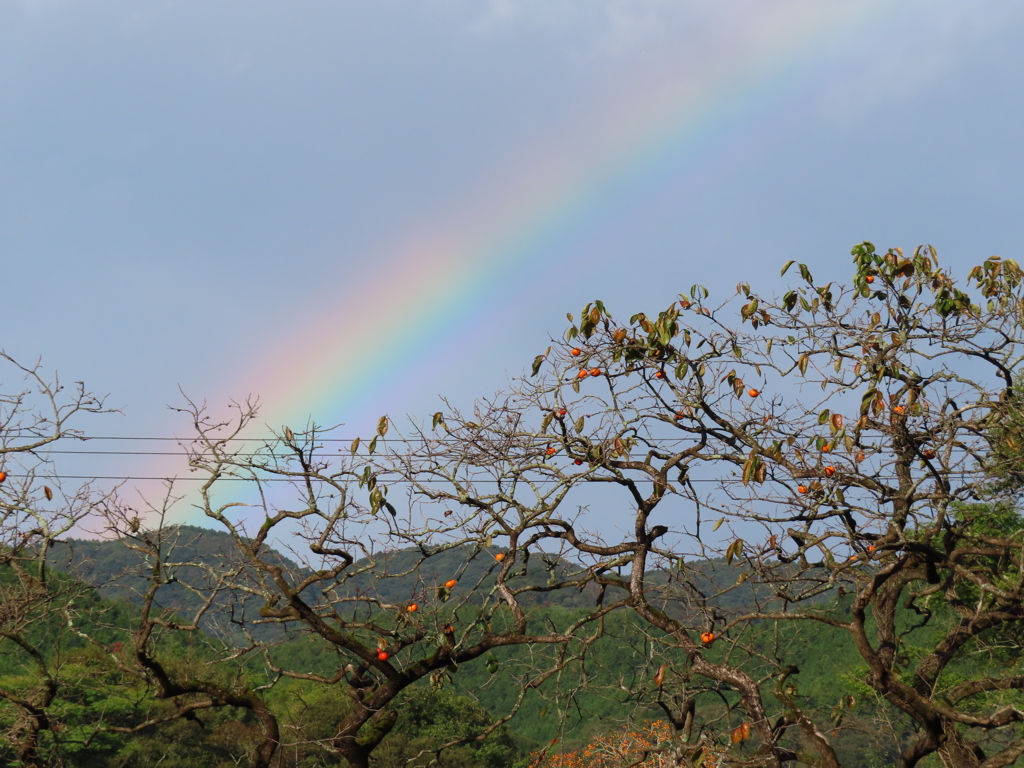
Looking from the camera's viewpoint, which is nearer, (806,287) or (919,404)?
(919,404)

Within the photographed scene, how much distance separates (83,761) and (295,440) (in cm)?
866

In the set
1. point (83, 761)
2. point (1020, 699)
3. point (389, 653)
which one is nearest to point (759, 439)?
point (389, 653)

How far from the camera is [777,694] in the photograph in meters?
5.20

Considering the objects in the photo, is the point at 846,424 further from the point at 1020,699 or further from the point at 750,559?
the point at 1020,699

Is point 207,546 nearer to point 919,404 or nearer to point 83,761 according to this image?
point 83,761

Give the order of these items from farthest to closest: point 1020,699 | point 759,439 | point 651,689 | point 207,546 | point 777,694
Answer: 1. point 207,546
2. point 1020,699
3. point 651,689
4. point 759,439
5. point 777,694

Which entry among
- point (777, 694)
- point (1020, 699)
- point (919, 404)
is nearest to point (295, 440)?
point (777, 694)

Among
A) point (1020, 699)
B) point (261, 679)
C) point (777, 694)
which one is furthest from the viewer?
point (261, 679)

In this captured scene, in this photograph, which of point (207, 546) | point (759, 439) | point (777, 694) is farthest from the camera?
point (207, 546)

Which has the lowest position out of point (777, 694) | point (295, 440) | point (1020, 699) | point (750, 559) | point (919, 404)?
point (1020, 699)

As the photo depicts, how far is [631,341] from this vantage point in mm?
6203

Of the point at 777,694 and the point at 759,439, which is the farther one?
the point at 759,439

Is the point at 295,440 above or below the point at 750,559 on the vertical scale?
above

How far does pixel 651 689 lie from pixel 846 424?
2.45 metres
